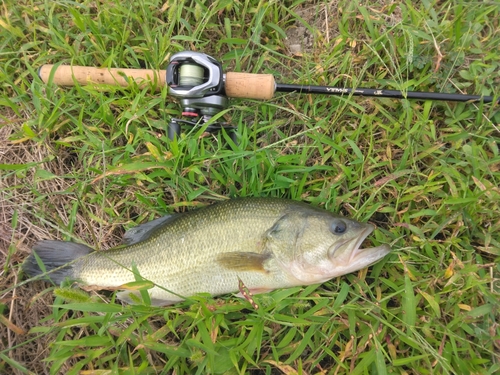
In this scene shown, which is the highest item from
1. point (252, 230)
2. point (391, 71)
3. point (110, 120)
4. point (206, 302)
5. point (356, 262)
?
point (391, 71)

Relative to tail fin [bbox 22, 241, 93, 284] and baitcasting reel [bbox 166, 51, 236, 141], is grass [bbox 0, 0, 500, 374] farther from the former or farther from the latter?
baitcasting reel [bbox 166, 51, 236, 141]

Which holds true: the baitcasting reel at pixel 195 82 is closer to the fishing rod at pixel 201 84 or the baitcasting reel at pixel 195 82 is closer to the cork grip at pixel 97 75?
the fishing rod at pixel 201 84

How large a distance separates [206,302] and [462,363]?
1.93 m

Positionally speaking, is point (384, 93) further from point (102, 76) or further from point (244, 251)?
point (102, 76)

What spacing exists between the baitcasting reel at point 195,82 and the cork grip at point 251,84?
0.35 ft

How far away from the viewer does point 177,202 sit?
304 centimetres

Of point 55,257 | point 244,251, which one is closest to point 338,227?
point 244,251

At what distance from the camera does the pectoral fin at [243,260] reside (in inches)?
103

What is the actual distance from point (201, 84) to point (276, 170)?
95 cm

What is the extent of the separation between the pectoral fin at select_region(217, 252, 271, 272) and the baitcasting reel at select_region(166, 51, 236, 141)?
3.69ft

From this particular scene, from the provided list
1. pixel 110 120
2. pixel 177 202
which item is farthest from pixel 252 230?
pixel 110 120

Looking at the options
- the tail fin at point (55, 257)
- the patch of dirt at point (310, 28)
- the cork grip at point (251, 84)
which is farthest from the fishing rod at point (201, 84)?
the tail fin at point (55, 257)

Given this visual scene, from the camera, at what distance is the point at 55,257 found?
290 cm

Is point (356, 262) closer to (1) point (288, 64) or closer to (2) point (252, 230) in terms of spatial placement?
(2) point (252, 230)
